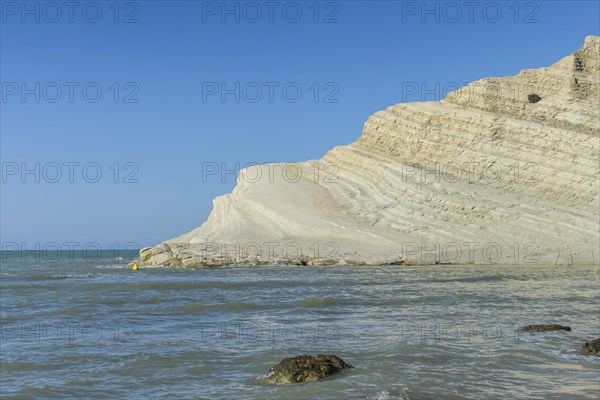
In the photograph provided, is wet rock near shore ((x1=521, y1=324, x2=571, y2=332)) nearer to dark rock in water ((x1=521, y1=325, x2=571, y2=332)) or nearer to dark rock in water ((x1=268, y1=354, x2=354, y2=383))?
dark rock in water ((x1=521, y1=325, x2=571, y2=332))

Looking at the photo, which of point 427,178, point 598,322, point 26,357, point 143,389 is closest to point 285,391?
point 143,389

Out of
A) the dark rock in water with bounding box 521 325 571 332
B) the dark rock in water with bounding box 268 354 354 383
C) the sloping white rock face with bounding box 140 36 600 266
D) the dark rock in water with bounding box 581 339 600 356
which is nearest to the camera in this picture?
the dark rock in water with bounding box 268 354 354 383

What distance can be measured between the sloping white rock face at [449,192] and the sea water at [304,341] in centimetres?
1383

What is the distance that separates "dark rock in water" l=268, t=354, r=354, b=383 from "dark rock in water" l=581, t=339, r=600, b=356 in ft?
11.6

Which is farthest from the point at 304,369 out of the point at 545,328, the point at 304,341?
the point at 545,328

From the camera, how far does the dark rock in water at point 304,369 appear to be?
25.6 feet

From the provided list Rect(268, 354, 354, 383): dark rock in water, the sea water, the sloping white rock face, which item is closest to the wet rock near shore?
the sea water

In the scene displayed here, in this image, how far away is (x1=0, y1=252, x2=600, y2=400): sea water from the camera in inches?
297

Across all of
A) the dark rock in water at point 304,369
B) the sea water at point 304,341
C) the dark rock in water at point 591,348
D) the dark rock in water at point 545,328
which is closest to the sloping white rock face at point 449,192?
the sea water at point 304,341

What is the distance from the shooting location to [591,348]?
920cm

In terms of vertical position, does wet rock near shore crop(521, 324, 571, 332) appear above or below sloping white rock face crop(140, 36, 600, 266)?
below

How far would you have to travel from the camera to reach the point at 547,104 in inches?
1590

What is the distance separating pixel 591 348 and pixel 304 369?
421 cm

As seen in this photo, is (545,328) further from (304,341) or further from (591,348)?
(304,341)
